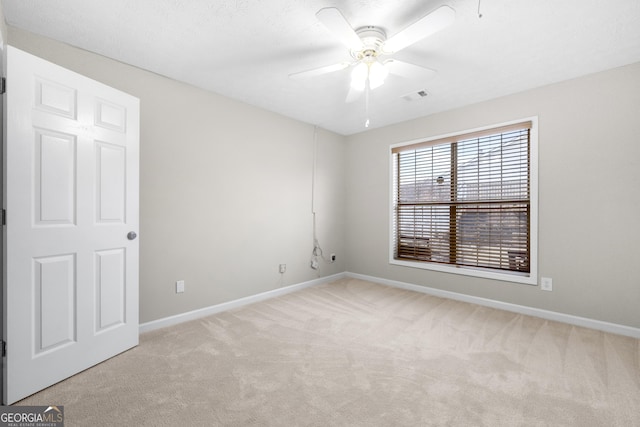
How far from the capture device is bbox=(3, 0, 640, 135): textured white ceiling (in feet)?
6.07

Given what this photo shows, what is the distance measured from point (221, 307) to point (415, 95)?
10.9ft

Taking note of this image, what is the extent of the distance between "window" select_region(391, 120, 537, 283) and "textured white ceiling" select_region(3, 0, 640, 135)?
28.4 inches

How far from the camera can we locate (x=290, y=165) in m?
3.99

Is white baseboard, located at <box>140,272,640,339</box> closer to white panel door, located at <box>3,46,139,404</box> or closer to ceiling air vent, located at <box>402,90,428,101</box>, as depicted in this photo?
white panel door, located at <box>3,46,139,404</box>

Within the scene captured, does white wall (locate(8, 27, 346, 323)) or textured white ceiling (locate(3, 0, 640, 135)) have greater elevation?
textured white ceiling (locate(3, 0, 640, 135))

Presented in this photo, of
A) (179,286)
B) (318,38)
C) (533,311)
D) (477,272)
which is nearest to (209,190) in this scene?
(179,286)

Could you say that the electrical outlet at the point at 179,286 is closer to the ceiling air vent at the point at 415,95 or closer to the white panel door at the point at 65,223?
the white panel door at the point at 65,223

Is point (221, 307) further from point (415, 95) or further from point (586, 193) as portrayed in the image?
point (586, 193)

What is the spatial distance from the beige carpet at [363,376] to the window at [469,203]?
792 mm

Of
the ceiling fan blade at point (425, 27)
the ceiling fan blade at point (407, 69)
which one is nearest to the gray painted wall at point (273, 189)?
A: the ceiling fan blade at point (407, 69)

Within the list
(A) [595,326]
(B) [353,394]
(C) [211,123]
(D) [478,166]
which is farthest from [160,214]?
(A) [595,326]

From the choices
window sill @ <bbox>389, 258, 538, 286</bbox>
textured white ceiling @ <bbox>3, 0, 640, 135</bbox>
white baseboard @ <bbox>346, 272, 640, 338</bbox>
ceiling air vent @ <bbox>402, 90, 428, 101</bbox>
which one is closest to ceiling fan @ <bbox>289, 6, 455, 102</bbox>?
textured white ceiling @ <bbox>3, 0, 640, 135</bbox>

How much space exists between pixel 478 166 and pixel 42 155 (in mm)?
4175

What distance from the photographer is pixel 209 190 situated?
3.10 m
